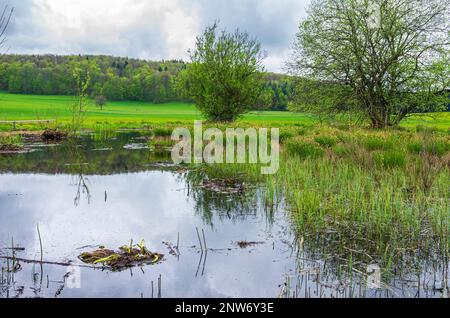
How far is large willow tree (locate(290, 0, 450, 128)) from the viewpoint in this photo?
24531 millimetres

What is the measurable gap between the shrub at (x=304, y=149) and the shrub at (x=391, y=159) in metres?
2.39

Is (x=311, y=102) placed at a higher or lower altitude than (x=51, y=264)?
higher

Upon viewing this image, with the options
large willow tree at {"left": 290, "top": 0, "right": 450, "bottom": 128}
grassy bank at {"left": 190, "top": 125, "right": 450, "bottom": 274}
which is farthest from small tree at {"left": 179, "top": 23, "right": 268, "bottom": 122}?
grassy bank at {"left": 190, "top": 125, "right": 450, "bottom": 274}

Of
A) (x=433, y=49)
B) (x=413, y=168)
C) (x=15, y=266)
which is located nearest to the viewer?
(x=15, y=266)

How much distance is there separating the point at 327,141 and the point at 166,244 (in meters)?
11.0

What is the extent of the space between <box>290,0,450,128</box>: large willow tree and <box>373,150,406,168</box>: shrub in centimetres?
1260

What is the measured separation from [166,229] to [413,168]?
661 cm

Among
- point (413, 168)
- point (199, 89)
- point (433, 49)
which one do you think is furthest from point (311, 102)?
point (413, 168)

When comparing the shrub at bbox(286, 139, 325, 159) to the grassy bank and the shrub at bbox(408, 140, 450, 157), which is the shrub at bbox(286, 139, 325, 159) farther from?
the shrub at bbox(408, 140, 450, 157)

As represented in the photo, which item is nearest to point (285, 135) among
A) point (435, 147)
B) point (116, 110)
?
point (435, 147)

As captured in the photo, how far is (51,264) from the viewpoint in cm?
637
